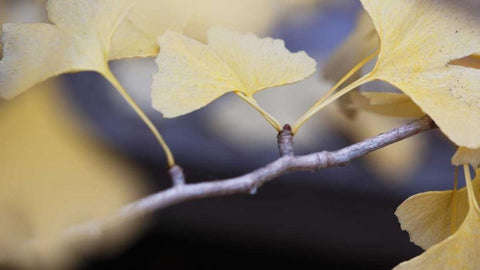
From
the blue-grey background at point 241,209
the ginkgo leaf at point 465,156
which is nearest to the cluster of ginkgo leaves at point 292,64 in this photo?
the ginkgo leaf at point 465,156

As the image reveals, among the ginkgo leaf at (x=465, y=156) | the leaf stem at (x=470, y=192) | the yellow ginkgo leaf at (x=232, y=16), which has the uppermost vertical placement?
the yellow ginkgo leaf at (x=232, y=16)

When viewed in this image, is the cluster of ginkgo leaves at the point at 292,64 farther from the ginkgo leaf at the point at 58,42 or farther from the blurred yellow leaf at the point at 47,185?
the blurred yellow leaf at the point at 47,185

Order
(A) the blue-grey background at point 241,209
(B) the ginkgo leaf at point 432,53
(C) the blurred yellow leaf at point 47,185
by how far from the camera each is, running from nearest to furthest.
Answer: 1. (B) the ginkgo leaf at point 432,53
2. (C) the blurred yellow leaf at point 47,185
3. (A) the blue-grey background at point 241,209

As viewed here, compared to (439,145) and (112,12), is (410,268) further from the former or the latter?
(439,145)

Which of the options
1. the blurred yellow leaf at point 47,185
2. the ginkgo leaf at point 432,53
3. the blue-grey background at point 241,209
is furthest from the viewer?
the blue-grey background at point 241,209

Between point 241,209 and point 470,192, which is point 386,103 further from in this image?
point 241,209

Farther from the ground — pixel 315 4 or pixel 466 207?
pixel 315 4

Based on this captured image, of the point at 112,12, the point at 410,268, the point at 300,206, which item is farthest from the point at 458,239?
the point at 300,206
